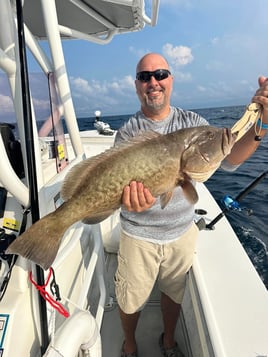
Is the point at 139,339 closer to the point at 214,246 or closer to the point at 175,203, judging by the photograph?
the point at 214,246

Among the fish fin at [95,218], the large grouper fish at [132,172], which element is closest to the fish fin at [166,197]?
the large grouper fish at [132,172]

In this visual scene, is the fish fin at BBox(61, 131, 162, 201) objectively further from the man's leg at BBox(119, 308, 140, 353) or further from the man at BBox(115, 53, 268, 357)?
the man's leg at BBox(119, 308, 140, 353)

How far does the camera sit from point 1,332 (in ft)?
5.37

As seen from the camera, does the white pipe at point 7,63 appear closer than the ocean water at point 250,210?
Yes

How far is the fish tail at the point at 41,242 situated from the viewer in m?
1.61

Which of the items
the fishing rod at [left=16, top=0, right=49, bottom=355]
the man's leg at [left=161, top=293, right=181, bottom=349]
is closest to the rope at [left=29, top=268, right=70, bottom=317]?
the fishing rod at [left=16, top=0, right=49, bottom=355]

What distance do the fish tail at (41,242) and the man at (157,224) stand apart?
0.78 m

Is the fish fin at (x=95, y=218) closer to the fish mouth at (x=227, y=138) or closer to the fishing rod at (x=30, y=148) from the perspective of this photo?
the fishing rod at (x=30, y=148)

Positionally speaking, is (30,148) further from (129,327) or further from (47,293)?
(129,327)

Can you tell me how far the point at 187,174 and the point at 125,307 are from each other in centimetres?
145

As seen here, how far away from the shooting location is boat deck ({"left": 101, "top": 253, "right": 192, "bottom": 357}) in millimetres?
3113

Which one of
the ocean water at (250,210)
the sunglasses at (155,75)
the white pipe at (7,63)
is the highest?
the white pipe at (7,63)

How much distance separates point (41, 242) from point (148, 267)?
48.1 inches

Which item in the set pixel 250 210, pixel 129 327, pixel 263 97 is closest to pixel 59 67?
pixel 263 97
